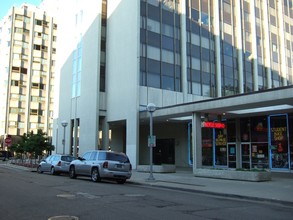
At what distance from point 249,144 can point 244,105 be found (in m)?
7.96

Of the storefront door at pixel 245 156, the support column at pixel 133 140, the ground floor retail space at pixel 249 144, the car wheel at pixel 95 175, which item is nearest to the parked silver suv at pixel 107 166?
the car wheel at pixel 95 175

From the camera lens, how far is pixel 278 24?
159 ft

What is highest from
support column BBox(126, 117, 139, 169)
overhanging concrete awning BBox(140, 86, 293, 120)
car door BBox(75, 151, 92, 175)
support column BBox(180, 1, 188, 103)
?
support column BBox(180, 1, 188, 103)

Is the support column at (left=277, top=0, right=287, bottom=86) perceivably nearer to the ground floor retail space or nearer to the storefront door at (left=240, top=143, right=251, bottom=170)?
the ground floor retail space

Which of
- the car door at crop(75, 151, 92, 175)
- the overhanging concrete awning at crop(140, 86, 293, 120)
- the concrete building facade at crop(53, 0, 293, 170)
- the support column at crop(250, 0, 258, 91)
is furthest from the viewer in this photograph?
the support column at crop(250, 0, 258, 91)

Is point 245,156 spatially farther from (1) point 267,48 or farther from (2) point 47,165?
(1) point 267,48

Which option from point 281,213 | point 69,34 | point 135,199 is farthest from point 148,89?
point 281,213

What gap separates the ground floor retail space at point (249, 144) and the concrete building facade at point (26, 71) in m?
55.5

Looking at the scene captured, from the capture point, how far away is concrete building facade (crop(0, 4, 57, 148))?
77.1m

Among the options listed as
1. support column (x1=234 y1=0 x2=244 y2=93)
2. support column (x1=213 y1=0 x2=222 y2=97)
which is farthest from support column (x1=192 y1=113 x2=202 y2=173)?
support column (x1=234 y1=0 x2=244 y2=93)

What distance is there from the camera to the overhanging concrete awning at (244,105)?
1903cm

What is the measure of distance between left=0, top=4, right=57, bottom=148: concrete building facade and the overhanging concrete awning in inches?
2195

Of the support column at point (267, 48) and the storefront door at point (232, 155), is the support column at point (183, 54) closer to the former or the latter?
the storefront door at point (232, 155)

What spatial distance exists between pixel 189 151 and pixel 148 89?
7.16 m
